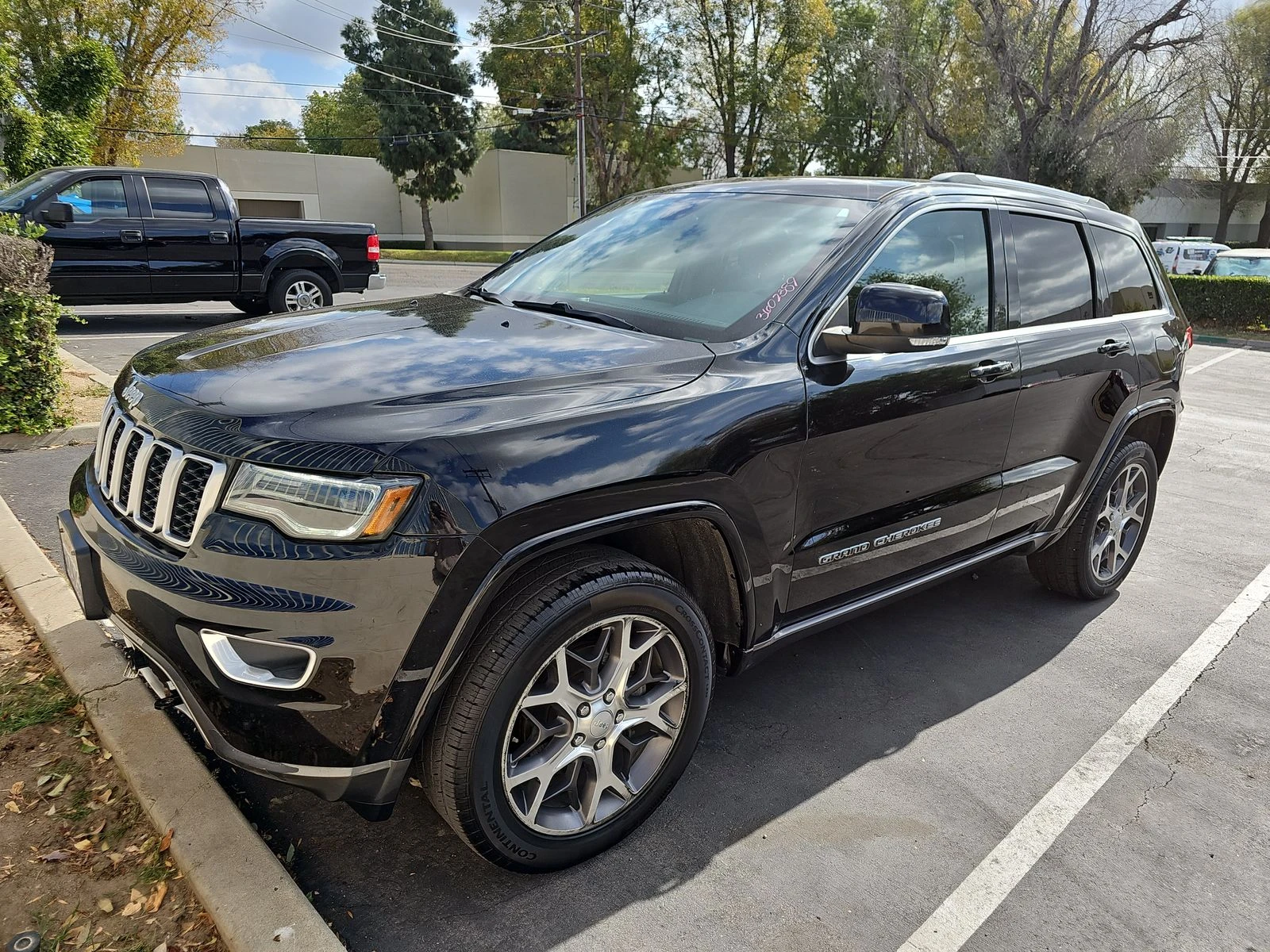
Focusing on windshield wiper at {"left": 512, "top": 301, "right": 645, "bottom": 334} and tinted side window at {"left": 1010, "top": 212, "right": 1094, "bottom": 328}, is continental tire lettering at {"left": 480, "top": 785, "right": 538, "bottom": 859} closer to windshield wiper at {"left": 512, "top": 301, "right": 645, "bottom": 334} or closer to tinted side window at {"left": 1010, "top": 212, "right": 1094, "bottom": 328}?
windshield wiper at {"left": 512, "top": 301, "right": 645, "bottom": 334}

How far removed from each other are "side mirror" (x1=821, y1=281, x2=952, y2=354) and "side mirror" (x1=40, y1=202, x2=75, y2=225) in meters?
10.1

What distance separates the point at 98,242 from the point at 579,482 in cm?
1037

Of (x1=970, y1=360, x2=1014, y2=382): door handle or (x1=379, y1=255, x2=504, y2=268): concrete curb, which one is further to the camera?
(x1=379, y1=255, x2=504, y2=268): concrete curb

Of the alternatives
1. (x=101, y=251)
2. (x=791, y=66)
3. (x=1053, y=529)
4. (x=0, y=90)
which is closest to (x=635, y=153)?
(x=791, y=66)

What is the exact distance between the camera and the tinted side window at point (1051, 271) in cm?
372

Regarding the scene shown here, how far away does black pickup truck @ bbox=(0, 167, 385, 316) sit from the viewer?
10250 mm

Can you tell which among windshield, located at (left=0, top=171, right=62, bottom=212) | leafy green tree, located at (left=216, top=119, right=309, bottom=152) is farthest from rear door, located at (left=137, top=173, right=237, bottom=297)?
leafy green tree, located at (left=216, top=119, right=309, bottom=152)

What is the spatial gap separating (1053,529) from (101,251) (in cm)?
1047

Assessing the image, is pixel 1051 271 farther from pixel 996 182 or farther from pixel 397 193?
pixel 397 193

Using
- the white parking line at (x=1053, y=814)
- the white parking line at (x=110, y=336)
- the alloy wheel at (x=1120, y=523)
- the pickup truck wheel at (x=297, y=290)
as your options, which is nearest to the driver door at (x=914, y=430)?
the white parking line at (x=1053, y=814)

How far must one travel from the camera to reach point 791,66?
134 ft

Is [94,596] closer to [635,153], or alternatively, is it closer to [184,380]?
[184,380]

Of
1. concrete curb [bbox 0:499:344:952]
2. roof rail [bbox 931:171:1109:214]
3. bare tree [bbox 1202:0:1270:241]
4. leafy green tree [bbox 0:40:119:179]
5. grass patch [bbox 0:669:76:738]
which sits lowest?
grass patch [bbox 0:669:76:738]

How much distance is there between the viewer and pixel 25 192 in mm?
10203
